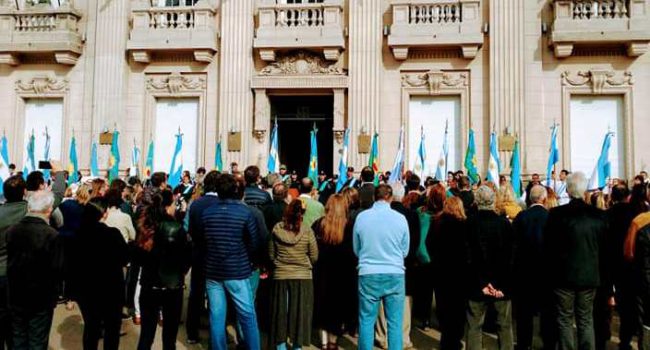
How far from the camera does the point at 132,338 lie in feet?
26.0

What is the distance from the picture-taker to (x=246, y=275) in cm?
621

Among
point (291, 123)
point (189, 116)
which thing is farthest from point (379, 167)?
point (189, 116)

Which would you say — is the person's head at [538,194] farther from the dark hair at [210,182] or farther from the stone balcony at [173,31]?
the stone balcony at [173,31]

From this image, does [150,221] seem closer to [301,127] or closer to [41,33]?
[301,127]

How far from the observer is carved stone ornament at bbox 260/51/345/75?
17.1 m

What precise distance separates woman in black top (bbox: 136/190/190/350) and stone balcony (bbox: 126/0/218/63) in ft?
39.2

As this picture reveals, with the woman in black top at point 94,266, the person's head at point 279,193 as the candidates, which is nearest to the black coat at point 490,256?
the person's head at point 279,193

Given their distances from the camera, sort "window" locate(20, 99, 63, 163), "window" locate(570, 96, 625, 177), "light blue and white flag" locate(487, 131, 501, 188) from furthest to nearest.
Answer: "window" locate(20, 99, 63, 163) → "window" locate(570, 96, 625, 177) → "light blue and white flag" locate(487, 131, 501, 188)

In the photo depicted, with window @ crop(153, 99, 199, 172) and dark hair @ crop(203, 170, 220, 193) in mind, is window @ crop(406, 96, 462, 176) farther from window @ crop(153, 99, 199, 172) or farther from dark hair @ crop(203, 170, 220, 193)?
→ dark hair @ crop(203, 170, 220, 193)

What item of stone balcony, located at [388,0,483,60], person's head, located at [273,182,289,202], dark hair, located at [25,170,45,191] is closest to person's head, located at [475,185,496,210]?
person's head, located at [273,182,289,202]

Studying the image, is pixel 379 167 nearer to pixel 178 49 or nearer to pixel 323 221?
pixel 178 49

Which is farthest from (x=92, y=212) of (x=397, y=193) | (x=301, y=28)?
(x=301, y=28)

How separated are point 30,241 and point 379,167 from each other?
12.2 meters

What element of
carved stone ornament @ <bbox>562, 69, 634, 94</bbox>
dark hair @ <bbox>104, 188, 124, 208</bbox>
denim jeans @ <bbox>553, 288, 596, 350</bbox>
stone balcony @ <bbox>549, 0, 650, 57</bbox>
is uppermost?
stone balcony @ <bbox>549, 0, 650, 57</bbox>
